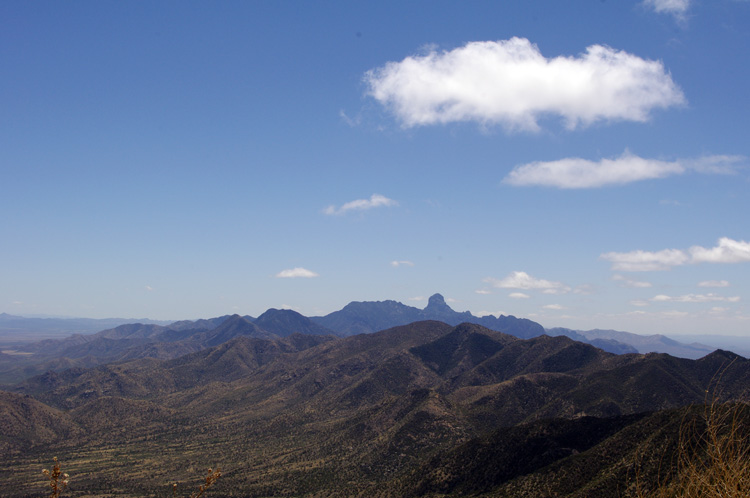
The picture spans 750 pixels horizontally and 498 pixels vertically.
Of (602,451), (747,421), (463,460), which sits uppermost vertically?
(747,421)

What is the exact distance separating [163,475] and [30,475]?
182ft

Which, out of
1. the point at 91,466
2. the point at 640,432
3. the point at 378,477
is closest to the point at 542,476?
the point at 640,432

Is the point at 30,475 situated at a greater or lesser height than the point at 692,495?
lesser

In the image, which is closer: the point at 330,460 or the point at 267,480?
the point at 267,480

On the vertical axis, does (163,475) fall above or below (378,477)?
below

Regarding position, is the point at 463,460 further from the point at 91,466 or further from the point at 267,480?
the point at 91,466

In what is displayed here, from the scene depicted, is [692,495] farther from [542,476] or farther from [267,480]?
[267,480]

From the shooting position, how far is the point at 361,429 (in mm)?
198500

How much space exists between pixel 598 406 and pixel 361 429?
9302 cm

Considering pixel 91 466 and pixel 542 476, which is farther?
pixel 91 466

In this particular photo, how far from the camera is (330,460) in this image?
581ft

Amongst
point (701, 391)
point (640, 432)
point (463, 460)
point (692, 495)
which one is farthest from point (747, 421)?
point (701, 391)

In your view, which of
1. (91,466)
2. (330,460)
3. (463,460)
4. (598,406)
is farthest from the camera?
(91,466)

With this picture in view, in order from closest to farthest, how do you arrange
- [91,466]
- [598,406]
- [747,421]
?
[747,421]
[598,406]
[91,466]
